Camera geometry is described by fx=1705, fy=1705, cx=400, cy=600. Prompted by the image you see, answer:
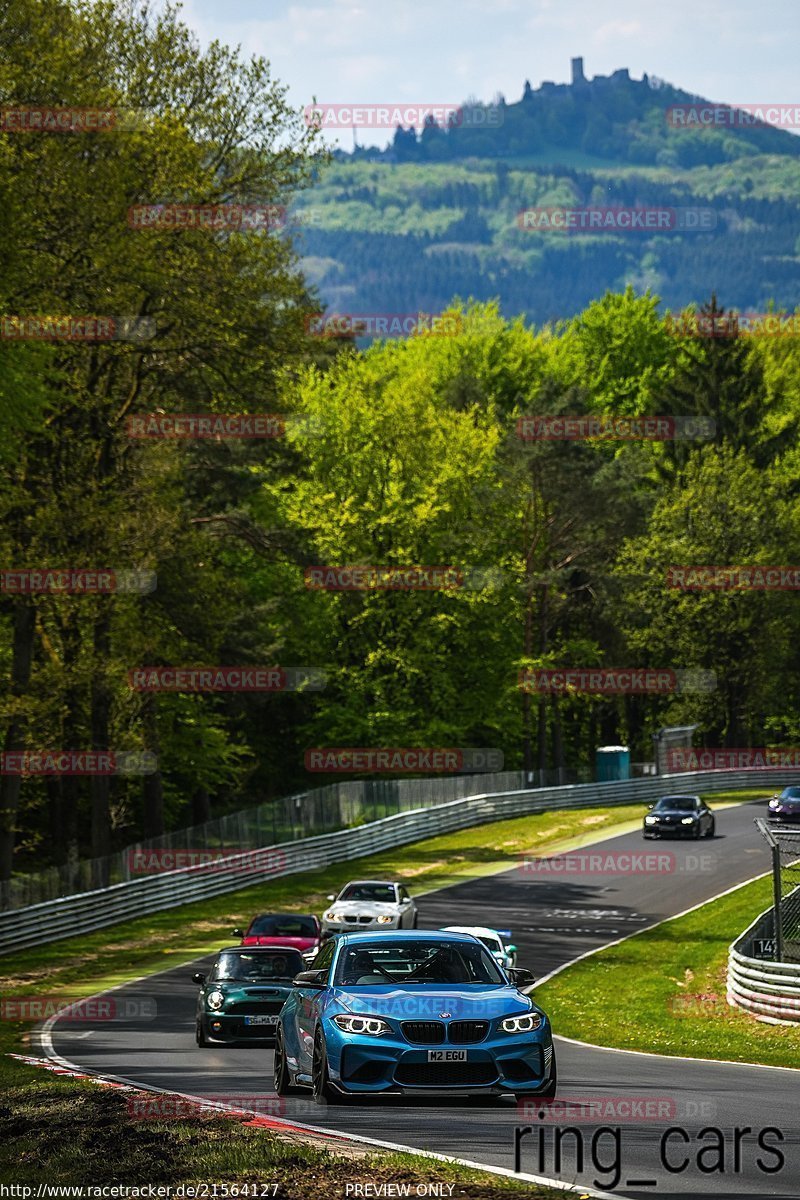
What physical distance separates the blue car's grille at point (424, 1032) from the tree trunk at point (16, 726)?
2729cm

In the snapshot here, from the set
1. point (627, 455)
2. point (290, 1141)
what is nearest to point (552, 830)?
point (627, 455)

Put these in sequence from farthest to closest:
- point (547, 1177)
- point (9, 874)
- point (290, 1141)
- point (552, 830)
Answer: point (552, 830)
point (9, 874)
point (290, 1141)
point (547, 1177)

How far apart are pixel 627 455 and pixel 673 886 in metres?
41.8

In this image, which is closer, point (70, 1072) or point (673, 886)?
point (70, 1072)

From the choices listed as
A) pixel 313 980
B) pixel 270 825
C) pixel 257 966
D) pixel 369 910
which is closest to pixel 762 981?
pixel 257 966

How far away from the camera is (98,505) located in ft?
132

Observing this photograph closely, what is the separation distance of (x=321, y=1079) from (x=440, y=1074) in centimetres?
93

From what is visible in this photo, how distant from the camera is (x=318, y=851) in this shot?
5097 centimetres

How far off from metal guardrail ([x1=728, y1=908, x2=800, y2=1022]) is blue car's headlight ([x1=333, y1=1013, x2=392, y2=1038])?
1380cm

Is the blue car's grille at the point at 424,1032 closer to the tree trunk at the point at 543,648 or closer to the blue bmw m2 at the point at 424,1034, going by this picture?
the blue bmw m2 at the point at 424,1034

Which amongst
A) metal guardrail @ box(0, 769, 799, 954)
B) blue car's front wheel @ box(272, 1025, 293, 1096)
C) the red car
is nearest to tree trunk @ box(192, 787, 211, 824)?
metal guardrail @ box(0, 769, 799, 954)

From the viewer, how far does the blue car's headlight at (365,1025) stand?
1214 cm

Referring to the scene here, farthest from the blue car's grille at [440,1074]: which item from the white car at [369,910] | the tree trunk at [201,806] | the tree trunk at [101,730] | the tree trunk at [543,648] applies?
the tree trunk at [543,648]

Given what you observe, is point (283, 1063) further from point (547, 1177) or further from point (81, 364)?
point (81, 364)
